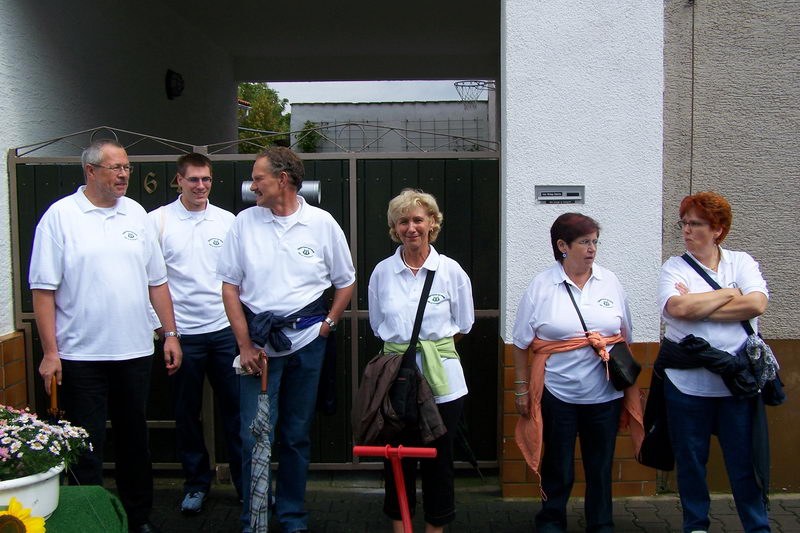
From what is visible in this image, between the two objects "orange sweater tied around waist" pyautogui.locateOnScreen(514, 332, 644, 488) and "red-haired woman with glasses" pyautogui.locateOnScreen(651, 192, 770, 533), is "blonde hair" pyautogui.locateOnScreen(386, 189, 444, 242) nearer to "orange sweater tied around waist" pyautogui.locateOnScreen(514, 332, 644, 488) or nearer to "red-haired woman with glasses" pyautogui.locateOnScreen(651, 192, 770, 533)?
"orange sweater tied around waist" pyautogui.locateOnScreen(514, 332, 644, 488)

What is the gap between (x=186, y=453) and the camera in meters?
4.44

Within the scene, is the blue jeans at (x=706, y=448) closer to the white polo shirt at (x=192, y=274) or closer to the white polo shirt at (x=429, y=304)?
the white polo shirt at (x=429, y=304)

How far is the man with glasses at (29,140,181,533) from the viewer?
3.56 metres

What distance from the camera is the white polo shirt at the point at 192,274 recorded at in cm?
428

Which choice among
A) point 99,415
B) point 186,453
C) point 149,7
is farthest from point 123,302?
point 149,7

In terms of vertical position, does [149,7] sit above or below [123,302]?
above

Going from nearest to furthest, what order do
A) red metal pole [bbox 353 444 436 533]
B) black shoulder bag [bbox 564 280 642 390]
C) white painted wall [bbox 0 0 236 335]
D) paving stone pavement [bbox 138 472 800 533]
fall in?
1. red metal pole [bbox 353 444 436 533]
2. black shoulder bag [bbox 564 280 642 390]
3. paving stone pavement [bbox 138 472 800 533]
4. white painted wall [bbox 0 0 236 335]

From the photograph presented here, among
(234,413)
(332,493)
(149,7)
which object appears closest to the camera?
(234,413)

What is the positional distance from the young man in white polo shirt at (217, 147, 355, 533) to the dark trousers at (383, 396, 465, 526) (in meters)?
0.54

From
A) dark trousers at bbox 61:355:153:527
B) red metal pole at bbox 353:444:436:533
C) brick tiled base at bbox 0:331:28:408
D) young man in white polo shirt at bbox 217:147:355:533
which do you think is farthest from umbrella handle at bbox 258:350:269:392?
brick tiled base at bbox 0:331:28:408

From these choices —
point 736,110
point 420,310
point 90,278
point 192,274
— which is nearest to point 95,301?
point 90,278

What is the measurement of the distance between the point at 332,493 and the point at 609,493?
1832 mm

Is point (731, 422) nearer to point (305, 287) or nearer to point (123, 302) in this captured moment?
point (305, 287)

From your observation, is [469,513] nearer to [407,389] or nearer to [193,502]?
[407,389]
